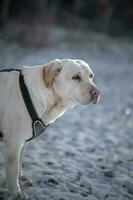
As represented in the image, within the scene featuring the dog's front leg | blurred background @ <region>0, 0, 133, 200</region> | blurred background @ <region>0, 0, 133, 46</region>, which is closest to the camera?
the dog's front leg

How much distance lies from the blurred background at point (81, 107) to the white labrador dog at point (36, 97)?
57 cm

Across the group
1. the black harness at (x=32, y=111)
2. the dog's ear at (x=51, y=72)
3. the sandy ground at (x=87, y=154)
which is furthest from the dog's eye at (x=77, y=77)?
the sandy ground at (x=87, y=154)

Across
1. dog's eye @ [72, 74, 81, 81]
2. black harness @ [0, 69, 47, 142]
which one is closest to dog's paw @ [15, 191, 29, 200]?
black harness @ [0, 69, 47, 142]

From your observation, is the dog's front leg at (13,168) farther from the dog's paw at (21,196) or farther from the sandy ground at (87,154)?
the sandy ground at (87,154)

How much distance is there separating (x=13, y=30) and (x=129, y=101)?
9241 mm

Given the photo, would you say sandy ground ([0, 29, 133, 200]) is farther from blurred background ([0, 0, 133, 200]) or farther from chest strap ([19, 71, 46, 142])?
chest strap ([19, 71, 46, 142])

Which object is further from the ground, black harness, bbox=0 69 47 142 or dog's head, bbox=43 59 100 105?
dog's head, bbox=43 59 100 105

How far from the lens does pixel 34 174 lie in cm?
501

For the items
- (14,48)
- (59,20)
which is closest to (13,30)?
(14,48)

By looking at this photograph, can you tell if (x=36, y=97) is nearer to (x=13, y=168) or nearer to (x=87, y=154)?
(x=13, y=168)

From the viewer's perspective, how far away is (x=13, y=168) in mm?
4137

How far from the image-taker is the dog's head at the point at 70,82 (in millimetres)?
4211

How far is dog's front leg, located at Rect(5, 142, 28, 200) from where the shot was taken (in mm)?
4094

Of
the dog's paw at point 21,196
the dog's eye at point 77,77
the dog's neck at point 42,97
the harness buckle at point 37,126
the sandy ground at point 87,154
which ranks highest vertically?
the dog's eye at point 77,77
